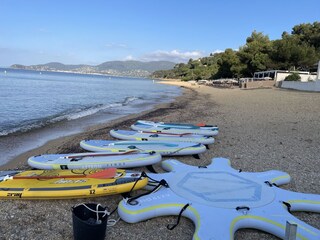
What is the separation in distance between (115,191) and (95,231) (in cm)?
122

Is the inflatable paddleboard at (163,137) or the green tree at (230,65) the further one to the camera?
the green tree at (230,65)

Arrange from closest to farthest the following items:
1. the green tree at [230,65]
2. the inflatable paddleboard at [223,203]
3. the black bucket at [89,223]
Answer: the black bucket at [89,223], the inflatable paddleboard at [223,203], the green tree at [230,65]

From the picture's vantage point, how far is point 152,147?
6895mm

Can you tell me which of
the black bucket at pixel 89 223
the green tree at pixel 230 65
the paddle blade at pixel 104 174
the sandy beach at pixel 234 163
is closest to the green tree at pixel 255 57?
the green tree at pixel 230 65

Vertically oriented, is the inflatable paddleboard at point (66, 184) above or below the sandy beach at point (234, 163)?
above

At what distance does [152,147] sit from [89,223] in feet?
12.8

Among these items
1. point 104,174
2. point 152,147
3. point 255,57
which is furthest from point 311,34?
point 104,174

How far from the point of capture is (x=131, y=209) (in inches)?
147

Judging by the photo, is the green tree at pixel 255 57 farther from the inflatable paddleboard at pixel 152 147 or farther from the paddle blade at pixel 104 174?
the paddle blade at pixel 104 174

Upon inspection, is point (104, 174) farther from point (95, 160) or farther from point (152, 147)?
point (152, 147)

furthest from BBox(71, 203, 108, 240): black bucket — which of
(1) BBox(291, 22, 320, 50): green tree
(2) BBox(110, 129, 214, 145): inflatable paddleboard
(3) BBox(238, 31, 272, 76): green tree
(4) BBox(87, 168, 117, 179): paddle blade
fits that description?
(1) BBox(291, 22, 320, 50): green tree

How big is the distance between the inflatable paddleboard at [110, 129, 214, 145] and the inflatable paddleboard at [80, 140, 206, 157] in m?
0.55

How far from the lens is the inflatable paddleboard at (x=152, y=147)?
668 centimetres

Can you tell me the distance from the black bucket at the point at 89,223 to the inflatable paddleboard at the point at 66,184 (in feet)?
2.81
